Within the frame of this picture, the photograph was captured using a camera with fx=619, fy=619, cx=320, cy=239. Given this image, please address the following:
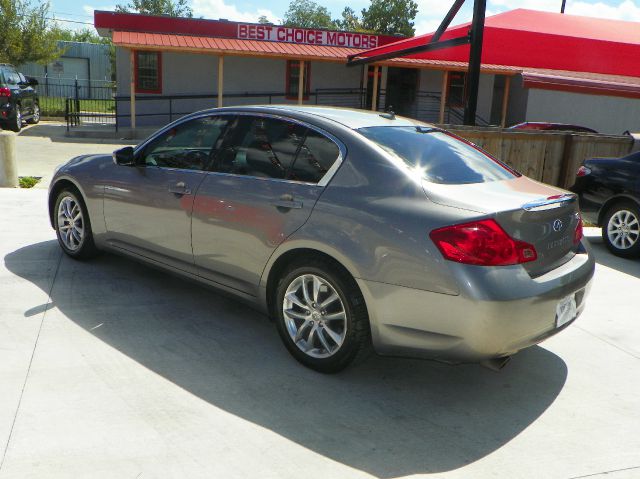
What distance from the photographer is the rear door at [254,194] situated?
3.79 metres

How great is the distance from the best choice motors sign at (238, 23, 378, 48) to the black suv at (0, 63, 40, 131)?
7314mm

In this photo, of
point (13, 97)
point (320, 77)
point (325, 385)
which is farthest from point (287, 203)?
point (320, 77)

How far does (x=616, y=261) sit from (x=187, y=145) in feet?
16.3

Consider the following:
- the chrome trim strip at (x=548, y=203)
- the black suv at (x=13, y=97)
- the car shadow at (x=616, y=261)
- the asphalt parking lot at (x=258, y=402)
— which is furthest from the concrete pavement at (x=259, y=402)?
the black suv at (x=13, y=97)

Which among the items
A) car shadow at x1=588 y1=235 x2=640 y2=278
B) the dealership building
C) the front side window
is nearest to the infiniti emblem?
the front side window

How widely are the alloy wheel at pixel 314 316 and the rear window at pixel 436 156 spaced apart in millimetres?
894

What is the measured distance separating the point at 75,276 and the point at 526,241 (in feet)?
12.4

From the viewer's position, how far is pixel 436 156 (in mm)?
3883

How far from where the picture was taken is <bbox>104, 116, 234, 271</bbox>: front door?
4.45 metres

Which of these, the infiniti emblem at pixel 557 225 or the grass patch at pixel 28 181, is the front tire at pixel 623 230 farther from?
the grass patch at pixel 28 181

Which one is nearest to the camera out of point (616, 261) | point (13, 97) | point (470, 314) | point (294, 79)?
point (470, 314)

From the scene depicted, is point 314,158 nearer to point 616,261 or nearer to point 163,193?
point 163,193

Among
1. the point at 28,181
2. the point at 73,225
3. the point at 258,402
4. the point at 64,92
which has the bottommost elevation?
the point at 258,402

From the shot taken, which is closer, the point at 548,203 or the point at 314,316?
the point at 548,203
